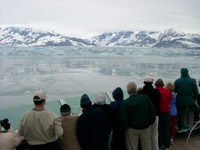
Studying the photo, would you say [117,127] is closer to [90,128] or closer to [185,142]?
[90,128]

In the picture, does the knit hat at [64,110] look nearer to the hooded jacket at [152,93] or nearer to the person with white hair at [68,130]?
the person with white hair at [68,130]

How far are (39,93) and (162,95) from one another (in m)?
2.00

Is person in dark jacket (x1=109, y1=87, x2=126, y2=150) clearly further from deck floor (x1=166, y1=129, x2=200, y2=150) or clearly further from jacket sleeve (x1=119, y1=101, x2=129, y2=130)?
deck floor (x1=166, y1=129, x2=200, y2=150)

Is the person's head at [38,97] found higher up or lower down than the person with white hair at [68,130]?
higher up

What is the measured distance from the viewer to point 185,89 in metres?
3.71

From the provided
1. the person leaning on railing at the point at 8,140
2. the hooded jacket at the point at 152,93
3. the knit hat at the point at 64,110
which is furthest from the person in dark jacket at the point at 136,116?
the person leaning on railing at the point at 8,140

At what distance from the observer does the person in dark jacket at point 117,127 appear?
2.91m

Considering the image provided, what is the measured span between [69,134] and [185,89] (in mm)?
2216

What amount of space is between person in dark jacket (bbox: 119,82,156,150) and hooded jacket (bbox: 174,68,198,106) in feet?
3.83

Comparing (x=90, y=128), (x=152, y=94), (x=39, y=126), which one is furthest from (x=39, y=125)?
(x=152, y=94)

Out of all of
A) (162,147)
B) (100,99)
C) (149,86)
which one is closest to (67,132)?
(100,99)

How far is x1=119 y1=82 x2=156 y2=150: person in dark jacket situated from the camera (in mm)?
2771

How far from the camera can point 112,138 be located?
3.00 m

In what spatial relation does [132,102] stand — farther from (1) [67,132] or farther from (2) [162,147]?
(2) [162,147]
